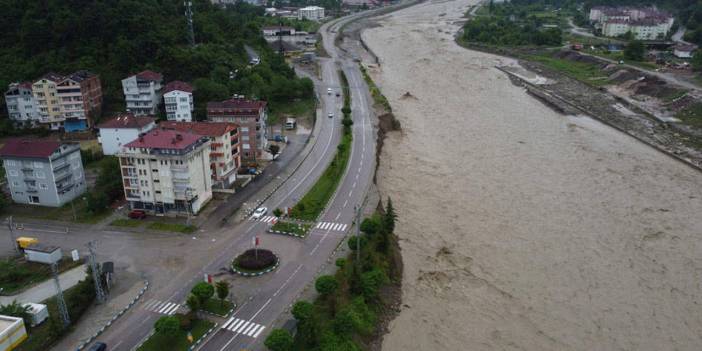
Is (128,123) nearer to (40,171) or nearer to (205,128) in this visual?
(205,128)

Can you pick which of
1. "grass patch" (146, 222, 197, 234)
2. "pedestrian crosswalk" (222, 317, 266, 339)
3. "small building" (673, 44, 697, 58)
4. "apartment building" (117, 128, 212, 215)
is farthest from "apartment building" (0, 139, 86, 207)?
"small building" (673, 44, 697, 58)

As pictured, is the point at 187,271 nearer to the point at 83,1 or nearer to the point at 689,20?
the point at 83,1

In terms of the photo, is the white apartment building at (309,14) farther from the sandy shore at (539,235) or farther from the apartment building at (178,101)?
the apartment building at (178,101)

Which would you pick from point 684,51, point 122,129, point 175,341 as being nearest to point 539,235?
point 175,341

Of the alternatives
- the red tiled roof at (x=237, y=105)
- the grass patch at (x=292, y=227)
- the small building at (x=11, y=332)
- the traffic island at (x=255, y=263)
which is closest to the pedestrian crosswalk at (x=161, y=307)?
the traffic island at (x=255, y=263)

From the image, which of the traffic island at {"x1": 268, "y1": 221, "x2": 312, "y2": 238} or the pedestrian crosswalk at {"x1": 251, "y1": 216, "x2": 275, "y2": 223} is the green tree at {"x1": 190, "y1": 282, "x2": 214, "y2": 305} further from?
the pedestrian crosswalk at {"x1": 251, "y1": 216, "x2": 275, "y2": 223}
